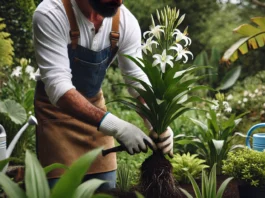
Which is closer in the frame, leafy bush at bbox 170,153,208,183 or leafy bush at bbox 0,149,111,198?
leafy bush at bbox 0,149,111,198

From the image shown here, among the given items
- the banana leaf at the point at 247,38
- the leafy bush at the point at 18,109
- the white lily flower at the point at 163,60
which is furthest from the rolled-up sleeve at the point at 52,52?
the banana leaf at the point at 247,38

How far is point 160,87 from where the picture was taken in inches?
130

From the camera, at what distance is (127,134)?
3.23m

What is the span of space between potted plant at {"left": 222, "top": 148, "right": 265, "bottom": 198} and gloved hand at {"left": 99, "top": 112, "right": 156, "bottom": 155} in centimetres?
62

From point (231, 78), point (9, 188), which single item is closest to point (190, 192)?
point (9, 188)

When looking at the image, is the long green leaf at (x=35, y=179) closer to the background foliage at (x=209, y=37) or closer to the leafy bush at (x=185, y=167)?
the leafy bush at (x=185, y=167)

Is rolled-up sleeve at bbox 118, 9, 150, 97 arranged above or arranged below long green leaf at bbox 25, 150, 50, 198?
above

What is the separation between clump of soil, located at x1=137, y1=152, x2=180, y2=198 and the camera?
3340mm

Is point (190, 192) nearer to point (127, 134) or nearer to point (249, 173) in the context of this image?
point (249, 173)

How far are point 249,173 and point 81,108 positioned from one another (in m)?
1.03

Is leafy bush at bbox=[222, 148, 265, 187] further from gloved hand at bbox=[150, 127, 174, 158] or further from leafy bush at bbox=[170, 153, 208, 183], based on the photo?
leafy bush at bbox=[170, 153, 208, 183]

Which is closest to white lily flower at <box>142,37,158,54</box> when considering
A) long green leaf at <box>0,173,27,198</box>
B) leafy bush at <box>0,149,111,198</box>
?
leafy bush at <box>0,149,111,198</box>

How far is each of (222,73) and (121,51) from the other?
825 centimetres

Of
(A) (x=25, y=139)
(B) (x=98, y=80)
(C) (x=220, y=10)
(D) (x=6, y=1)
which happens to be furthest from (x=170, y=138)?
(C) (x=220, y=10)
